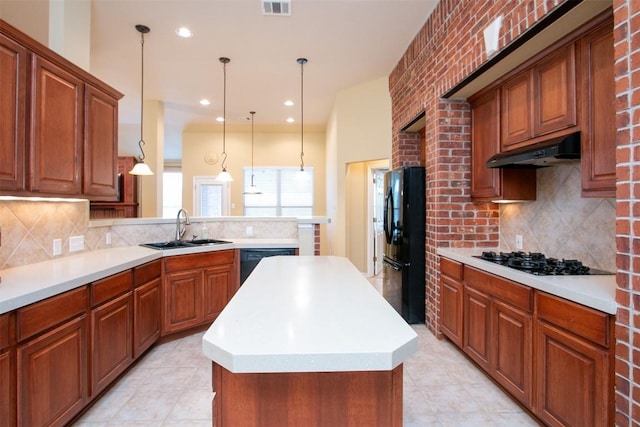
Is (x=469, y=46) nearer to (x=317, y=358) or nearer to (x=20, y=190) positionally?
(x=317, y=358)

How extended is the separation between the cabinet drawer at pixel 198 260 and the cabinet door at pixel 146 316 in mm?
191

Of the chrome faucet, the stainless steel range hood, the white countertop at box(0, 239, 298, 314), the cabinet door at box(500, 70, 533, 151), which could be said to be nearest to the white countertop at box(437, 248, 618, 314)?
the stainless steel range hood

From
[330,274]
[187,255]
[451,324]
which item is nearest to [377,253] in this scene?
[451,324]

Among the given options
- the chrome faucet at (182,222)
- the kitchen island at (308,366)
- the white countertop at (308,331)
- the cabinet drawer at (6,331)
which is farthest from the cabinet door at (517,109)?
the chrome faucet at (182,222)

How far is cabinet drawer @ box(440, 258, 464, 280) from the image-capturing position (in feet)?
9.07

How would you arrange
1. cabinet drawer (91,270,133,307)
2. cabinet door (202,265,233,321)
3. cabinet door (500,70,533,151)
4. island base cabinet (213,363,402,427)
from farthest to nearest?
cabinet door (202,265,233,321), cabinet door (500,70,533,151), cabinet drawer (91,270,133,307), island base cabinet (213,363,402,427)

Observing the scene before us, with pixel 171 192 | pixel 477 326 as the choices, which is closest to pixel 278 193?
pixel 171 192

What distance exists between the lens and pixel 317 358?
2.85ft

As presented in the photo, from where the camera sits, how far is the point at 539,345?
1.85 m

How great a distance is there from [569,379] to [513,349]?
1.47ft

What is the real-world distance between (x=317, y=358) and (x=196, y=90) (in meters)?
5.44

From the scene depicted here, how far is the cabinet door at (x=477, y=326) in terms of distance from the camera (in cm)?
238

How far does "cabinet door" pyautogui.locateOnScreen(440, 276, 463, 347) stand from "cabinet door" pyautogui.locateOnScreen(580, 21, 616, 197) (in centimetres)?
126

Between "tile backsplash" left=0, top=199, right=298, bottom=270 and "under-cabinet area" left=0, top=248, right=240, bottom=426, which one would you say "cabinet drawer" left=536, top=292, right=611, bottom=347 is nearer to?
"under-cabinet area" left=0, top=248, right=240, bottom=426
